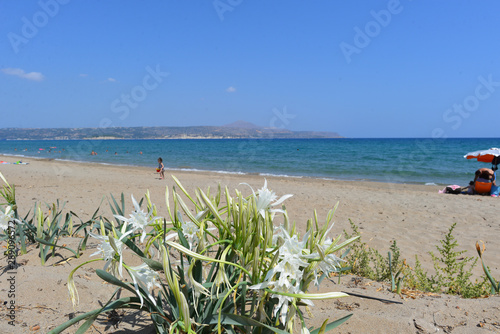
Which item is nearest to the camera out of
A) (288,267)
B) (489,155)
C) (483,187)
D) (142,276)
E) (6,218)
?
(288,267)

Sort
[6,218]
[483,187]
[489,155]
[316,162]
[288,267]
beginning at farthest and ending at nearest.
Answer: [316,162], [489,155], [483,187], [6,218], [288,267]

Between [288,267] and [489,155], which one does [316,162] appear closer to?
[489,155]

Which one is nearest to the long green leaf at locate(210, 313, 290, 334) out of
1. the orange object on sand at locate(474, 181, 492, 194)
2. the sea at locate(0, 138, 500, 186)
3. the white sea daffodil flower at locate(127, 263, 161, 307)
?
the white sea daffodil flower at locate(127, 263, 161, 307)

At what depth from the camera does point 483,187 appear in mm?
10875

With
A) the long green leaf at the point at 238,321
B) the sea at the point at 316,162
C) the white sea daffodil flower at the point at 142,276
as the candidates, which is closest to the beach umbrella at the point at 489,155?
the sea at the point at 316,162

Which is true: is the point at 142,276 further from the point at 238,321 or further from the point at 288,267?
the point at 288,267

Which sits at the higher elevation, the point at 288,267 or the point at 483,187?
the point at 288,267

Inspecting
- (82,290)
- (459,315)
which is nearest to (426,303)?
(459,315)

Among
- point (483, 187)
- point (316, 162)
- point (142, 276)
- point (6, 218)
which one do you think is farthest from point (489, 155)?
point (316, 162)

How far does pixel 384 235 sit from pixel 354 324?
13.1ft

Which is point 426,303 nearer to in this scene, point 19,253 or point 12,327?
point 12,327

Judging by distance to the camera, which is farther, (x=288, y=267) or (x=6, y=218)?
(x=6, y=218)

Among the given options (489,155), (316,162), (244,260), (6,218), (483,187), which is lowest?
(316,162)

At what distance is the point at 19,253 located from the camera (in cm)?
305
